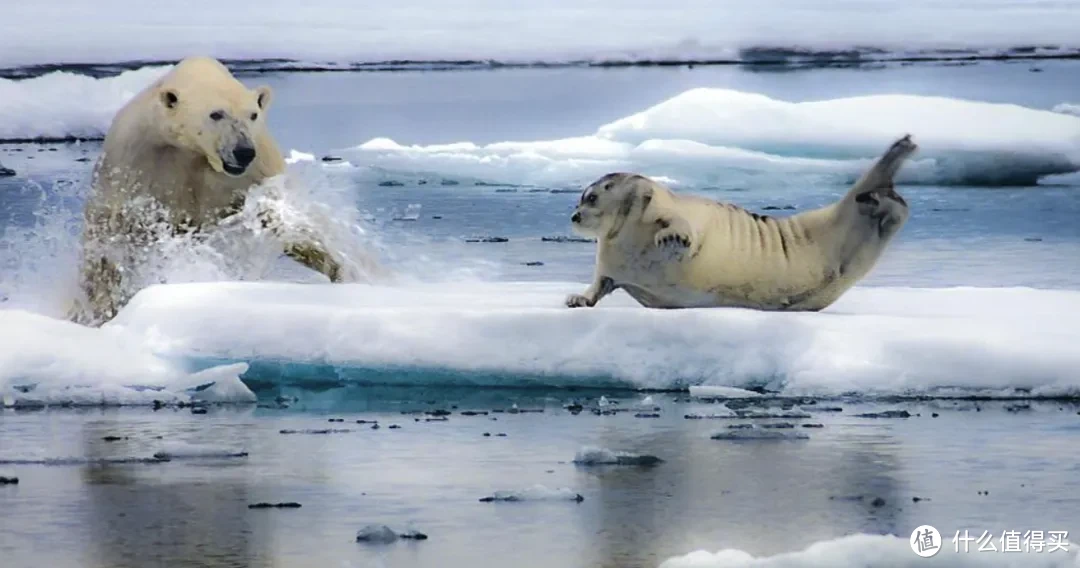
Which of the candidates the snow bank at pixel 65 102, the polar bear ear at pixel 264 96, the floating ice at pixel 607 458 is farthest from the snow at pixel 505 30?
the floating ice at pixel 607 458

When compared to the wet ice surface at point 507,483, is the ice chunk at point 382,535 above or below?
below

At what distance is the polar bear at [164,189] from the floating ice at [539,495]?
9.06 ft

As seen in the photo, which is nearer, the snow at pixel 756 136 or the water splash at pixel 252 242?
the water splash at pixel 252 242

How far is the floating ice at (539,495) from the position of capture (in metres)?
4.91

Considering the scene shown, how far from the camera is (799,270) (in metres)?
6.80

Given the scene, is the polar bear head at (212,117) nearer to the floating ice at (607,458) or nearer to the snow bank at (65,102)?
the floating ice at (607,458)

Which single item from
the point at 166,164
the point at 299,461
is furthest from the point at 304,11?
the point at 299,461

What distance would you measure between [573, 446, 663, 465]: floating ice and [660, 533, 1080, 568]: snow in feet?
3.42

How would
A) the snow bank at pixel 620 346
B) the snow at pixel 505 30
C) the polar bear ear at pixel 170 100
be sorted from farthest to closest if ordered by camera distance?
the snow at pixel 505 30, the polar bear ear at pixel 170 100, the snow bank at pixel 620 346

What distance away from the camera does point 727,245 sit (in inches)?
266

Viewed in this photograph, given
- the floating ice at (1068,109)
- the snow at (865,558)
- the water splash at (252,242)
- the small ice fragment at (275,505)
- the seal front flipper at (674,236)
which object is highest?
the floating ice at (1068,109)

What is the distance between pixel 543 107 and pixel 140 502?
30.9 feet

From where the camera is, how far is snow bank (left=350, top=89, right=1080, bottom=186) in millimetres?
13211

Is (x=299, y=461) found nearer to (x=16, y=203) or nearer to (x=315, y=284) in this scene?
(x=315, y=284)
